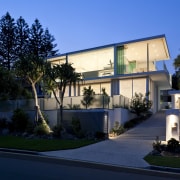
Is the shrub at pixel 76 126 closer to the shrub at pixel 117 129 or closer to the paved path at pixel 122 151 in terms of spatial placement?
the shrub at pixel 117 129

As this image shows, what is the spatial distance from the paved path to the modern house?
10499mm

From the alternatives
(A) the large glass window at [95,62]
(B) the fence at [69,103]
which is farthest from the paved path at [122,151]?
(A) the large glass window at [95,62]

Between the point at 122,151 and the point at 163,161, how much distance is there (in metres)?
3.31

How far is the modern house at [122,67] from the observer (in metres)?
32.7

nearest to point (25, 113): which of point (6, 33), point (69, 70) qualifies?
point (69, 70)

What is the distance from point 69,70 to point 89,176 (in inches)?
565

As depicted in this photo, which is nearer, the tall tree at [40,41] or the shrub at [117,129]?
the shrub at [117,129]

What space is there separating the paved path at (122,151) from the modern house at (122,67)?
10499mm

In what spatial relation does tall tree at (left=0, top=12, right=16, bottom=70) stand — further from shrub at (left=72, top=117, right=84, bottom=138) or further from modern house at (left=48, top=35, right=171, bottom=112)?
shrub at (left=72, top=117, right=84, bottom=138)

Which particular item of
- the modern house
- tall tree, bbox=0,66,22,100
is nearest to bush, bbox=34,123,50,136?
tall tree, bbox=0,66,22,100

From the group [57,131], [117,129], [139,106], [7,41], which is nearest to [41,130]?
[57,131]

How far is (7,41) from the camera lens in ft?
177

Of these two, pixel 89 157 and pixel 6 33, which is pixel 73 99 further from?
pixel 6 33

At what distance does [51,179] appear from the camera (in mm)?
8680
